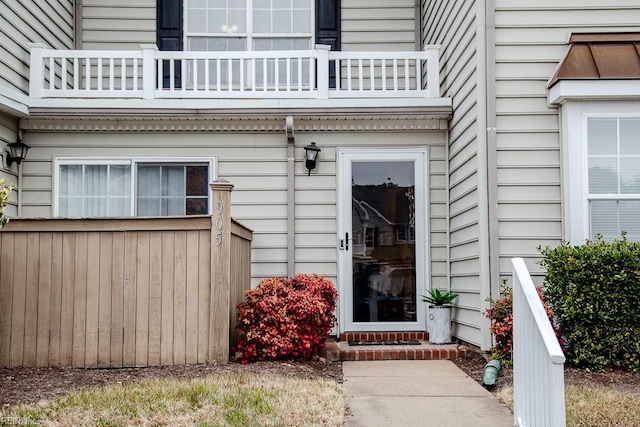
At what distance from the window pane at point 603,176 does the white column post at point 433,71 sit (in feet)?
7.25

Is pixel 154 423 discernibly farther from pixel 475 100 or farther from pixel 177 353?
pixel 475 100

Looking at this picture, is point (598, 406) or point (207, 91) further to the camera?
point (207, 91)

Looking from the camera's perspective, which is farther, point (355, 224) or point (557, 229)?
point (355, 224)

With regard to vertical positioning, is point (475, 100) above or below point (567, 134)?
above

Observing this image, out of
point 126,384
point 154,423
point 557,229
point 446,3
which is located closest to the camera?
point 154,423

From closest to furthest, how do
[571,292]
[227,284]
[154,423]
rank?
[154,423], [571,292], [227,284]

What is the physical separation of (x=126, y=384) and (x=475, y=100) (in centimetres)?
406

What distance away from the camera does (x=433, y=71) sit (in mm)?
7832

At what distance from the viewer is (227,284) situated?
19.1 feet

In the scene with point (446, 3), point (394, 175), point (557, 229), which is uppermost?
point (446, 3)

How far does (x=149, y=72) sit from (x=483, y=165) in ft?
13.0

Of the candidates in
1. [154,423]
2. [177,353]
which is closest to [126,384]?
[177,353]

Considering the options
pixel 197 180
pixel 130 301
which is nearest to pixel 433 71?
pixel 197 180

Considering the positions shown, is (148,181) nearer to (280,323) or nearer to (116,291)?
(116,291)
